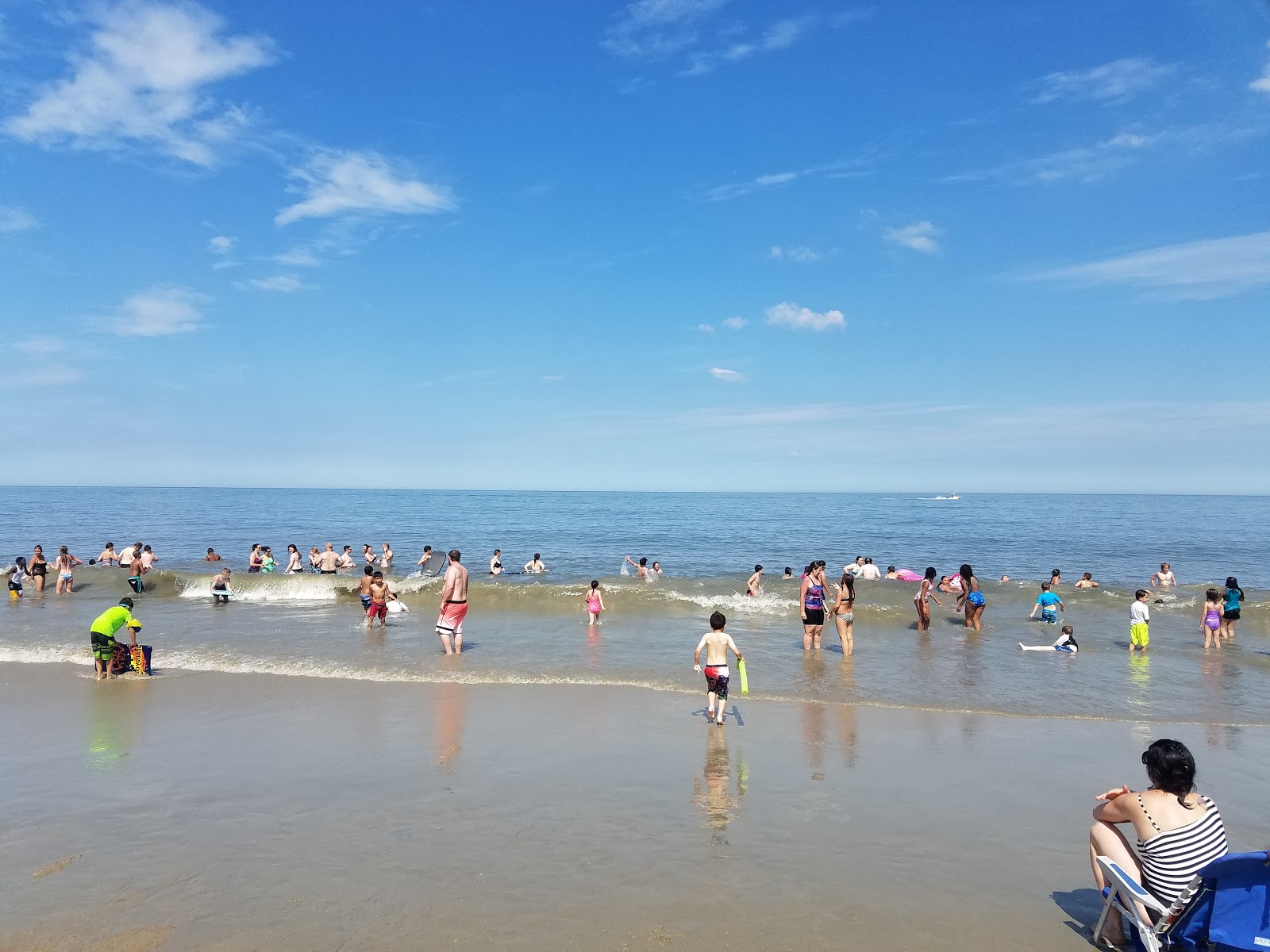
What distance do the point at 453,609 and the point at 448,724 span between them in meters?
5.46

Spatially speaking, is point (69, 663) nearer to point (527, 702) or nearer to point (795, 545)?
point (527, 702)

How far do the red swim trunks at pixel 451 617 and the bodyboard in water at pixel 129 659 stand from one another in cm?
492

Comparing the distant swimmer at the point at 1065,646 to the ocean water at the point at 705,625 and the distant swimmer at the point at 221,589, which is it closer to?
the ocean water at the point at 705,625

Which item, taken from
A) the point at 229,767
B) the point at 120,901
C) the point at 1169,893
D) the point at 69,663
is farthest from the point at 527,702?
the point at 69,663

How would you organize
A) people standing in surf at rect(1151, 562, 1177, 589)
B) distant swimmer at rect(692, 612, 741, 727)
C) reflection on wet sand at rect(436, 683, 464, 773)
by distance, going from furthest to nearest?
people standing in surf at rect(1151, 562, 1177, 589) < distant swimmer at rect(692, 612, 741, 727) < reflection on wet sand at rect(436, 683, 464, 773)

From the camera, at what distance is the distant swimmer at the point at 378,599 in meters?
18.4

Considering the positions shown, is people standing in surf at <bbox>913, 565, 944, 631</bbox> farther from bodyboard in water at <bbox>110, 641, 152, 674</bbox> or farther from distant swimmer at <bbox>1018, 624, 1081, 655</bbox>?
bodyboard in water at <bbox>110, 641, 152, 674</bbox>

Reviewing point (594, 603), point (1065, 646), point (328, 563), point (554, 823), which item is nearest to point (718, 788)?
point (554, 823)

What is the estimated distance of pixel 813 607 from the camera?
15844 millimetres

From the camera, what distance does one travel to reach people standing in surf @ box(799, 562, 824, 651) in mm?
15844

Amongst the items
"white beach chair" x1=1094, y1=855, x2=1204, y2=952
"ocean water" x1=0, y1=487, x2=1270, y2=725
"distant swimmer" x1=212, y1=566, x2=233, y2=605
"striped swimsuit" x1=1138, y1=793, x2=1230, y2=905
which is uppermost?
"striped swimsuit" x1=1138, y1=793, x2=1230, y2=905

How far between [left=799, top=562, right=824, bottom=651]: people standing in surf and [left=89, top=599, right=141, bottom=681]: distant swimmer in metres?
12.1

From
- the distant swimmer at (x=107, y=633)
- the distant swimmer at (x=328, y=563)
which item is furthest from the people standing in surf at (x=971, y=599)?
the distant swimmer at (x=328, y=563)

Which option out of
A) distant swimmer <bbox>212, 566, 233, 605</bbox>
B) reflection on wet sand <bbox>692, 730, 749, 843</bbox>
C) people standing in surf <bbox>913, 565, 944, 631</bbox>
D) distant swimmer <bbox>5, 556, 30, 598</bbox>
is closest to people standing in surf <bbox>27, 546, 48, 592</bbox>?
distant swimmer <bbox>5, 556, 30, 598</bbox>
